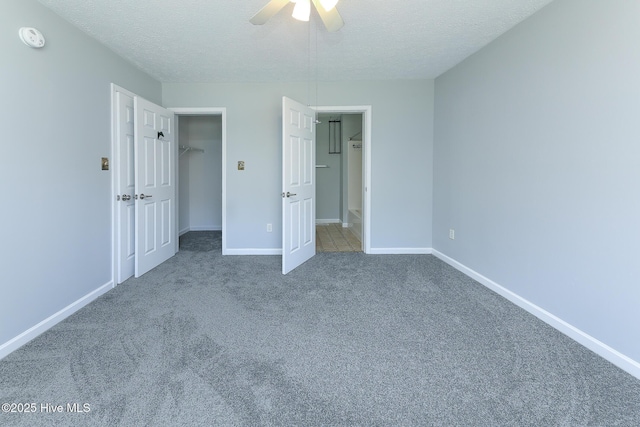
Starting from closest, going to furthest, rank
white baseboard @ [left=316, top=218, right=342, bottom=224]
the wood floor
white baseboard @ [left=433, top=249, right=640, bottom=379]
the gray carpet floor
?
the gray carpet floor → white baseboard @ [left=433, top=249, right=640, bottom=379] → the wood floor → white baseboard @ [left=316, top=218, right=342, bottom=224]

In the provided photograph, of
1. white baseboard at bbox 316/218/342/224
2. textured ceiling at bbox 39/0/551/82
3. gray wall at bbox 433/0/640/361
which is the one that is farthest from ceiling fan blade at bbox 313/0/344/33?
white baseboard at bbox 316/218/342/224

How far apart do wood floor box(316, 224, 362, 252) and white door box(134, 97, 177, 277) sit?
2002 millimetres

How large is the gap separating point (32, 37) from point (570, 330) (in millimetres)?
4022

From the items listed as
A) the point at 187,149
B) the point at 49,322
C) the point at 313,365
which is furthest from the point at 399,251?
the point at 187,149

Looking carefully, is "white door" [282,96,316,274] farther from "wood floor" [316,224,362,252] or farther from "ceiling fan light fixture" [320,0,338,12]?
"ceiling fan light fixture" [320,0,338,12]

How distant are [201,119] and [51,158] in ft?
13.8

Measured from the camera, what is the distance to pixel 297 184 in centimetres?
384

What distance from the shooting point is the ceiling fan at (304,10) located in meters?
2.04

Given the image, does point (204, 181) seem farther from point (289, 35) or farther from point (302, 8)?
point (302, 8)

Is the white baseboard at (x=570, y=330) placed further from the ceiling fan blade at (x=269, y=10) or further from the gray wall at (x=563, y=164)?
the ceiling fan blade at (x=269, y=10)

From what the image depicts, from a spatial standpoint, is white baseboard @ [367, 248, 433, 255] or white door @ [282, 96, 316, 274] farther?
white baseboard @ [367, 248, 433, 255]

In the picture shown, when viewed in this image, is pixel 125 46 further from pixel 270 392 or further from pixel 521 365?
pixel 521 365

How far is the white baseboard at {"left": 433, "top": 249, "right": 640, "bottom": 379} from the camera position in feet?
5.89

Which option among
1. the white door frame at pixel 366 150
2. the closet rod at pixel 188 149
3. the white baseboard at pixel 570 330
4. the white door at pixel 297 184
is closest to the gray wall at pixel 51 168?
the white door at pixel 297 184
